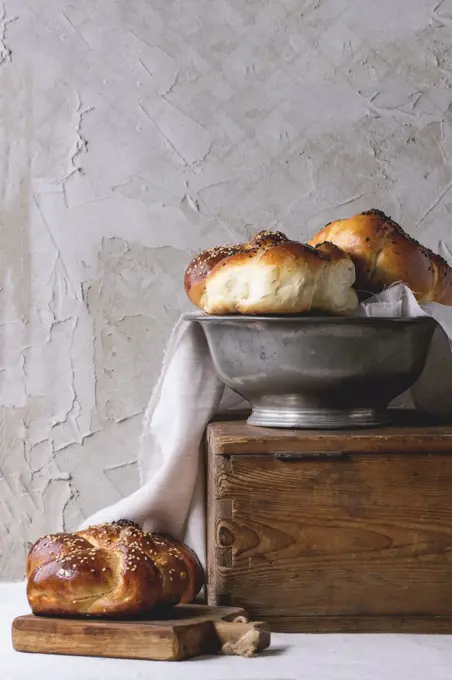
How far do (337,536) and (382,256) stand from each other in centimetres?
34

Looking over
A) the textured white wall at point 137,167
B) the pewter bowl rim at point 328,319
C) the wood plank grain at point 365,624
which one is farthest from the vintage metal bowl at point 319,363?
the textured white wall at point 137,167

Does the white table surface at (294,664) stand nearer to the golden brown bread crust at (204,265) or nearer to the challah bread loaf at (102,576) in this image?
the challah bread loaf at (102,576)

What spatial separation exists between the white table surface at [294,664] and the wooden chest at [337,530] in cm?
4

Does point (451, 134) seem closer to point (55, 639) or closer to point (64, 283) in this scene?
point (64, 283)

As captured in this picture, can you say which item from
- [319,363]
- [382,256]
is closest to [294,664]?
[319,363]

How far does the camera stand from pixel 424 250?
122cm

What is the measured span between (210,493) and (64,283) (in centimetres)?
54

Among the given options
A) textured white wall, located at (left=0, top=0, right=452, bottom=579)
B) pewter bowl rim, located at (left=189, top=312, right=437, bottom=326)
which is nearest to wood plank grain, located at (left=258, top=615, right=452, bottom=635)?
pewter bowl rim, located at (left=189, top=312, right=437, bottom=326)

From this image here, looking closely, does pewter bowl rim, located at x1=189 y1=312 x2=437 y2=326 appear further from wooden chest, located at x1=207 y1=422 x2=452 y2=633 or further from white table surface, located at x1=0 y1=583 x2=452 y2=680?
white table surface, located at x1=0 y1=583 x2=452 y2=680

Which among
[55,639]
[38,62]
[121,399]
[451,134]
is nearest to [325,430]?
[55,639]

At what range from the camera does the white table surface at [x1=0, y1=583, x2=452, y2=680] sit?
963 millimetres

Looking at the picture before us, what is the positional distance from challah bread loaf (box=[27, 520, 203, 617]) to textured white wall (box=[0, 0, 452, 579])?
0.48 m

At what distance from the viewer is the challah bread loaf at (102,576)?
3.40ft

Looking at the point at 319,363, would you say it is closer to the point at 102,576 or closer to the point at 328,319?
the point at 328,319
